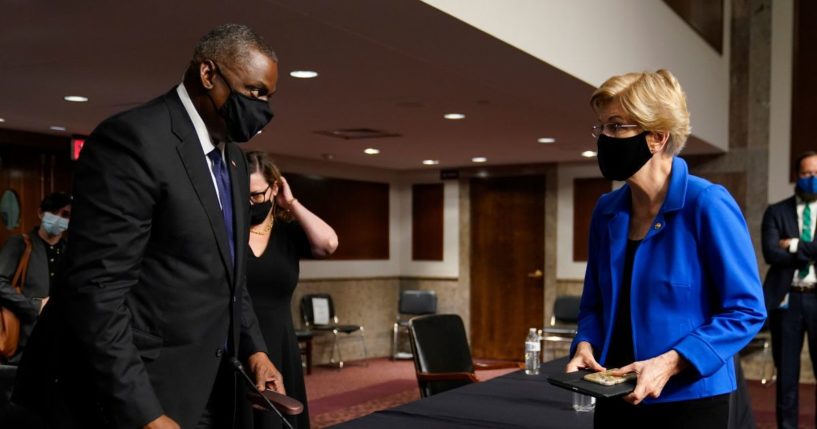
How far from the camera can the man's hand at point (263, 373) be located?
1957 mm

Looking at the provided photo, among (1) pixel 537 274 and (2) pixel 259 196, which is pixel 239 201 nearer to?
(2) pixel 259 196

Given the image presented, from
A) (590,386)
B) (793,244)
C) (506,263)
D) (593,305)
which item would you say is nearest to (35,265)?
(593,305)

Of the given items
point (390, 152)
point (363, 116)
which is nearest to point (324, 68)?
point (363, 116)

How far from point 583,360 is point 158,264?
3.18 feet

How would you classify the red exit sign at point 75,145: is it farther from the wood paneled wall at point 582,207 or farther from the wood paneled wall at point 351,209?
the wood paneled wall at point 582,207

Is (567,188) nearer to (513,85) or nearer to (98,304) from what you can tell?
(513,85)

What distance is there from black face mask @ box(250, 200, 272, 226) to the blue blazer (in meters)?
1.50

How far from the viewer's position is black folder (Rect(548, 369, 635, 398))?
161 cm

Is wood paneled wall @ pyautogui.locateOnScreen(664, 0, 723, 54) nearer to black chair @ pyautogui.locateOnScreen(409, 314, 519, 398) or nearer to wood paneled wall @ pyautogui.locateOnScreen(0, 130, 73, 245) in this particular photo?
black chair @ pyautogui.locateOnScreen(409, 314, 519, 398)

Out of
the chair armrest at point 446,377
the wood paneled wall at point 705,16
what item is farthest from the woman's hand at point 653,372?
the wood paneled wall at point 705,16

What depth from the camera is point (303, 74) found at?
5211 millimetres

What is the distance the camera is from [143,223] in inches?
60.8

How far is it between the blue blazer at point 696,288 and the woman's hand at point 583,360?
0.10 meters

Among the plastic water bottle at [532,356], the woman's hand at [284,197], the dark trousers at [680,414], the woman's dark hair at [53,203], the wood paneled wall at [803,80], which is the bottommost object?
the plastic water bottle at [532,356]
